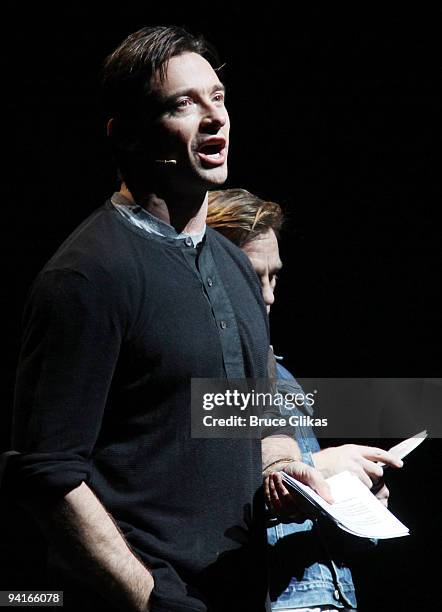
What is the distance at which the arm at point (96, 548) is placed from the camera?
1.29 meters

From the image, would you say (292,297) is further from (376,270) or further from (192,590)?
(192,590)

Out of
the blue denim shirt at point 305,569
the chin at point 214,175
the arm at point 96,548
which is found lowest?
the blue denim shirt at point 305,569

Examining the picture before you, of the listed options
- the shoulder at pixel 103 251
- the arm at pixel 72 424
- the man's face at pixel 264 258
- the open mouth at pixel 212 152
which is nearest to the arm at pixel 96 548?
the arm at pixel 72 424

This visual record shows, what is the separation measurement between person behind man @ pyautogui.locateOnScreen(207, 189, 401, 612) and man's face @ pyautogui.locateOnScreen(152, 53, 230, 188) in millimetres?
636

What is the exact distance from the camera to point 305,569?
2000 mm

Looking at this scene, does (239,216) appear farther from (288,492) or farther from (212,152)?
(288,492)

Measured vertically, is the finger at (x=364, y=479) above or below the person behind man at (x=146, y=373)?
below

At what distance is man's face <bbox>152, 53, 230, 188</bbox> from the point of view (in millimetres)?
1454

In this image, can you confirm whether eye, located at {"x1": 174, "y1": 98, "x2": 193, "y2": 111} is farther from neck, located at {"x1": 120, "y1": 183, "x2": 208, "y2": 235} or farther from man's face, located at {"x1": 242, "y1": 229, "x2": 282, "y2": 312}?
man's face, located at {"x1": 242, "y1": 229, "x2": 282, "y2": 312}

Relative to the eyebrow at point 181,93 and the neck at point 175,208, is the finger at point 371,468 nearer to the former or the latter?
the neck at point 175,208

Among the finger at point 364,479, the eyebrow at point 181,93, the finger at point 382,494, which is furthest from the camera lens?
the finger at point 382,494

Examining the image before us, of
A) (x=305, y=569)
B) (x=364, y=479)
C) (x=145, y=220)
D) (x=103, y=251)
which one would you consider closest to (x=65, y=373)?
(x=103, y=251)

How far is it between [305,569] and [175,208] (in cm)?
90

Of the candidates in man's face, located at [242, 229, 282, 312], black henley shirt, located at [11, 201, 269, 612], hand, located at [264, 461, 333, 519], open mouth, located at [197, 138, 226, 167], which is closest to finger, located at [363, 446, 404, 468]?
hand, located at [264, 461, 333, 519]
